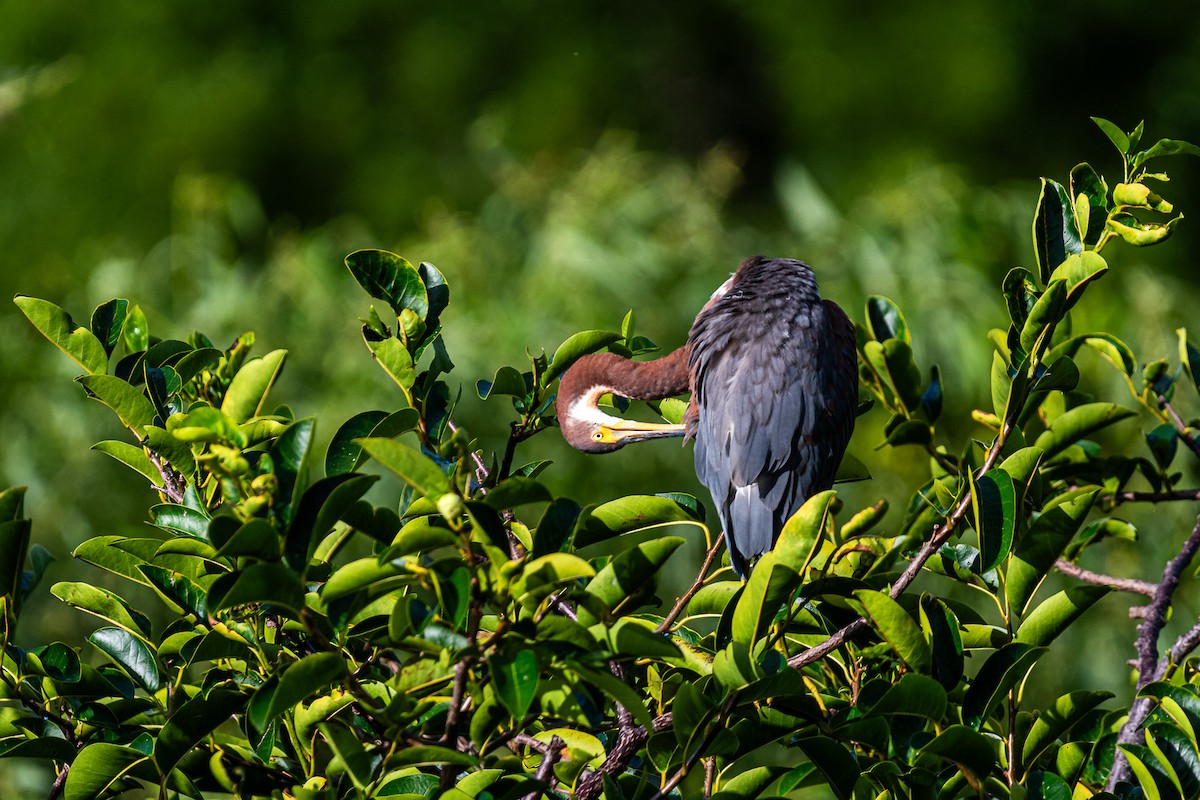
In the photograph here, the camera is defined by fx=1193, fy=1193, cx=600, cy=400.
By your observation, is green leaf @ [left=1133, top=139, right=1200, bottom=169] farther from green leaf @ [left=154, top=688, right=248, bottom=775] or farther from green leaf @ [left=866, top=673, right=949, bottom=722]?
green leaf @ [left=154, top=688, right=248, bottom=775]

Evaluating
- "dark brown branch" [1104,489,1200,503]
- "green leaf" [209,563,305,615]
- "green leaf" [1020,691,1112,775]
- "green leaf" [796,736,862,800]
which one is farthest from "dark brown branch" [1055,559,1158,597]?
"green leaf" [209,563,305,615]

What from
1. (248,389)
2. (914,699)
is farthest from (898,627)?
(248,389)

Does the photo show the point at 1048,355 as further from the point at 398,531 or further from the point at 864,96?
the point at 864,96

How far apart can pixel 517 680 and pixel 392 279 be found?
0.56 m

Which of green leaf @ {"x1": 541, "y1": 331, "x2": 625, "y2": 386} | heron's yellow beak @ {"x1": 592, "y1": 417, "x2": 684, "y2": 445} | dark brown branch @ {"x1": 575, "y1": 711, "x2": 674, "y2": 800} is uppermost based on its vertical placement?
green leaf @ {"x1": 541, "y1": 331, "x2": 625, "y2": 386}

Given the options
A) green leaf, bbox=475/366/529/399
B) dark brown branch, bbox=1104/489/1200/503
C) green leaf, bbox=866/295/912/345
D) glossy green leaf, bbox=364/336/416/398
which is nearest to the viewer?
glossy green leaf, bbox=364/336/416/398

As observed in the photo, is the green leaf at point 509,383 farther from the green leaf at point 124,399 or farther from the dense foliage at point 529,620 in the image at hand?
the green leaf at point 124,399

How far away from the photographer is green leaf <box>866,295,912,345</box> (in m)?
1.73

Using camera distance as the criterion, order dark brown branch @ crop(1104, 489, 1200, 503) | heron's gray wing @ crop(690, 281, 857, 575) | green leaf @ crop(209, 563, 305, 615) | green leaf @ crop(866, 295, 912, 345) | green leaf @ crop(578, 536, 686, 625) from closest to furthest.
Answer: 1. green leaf @ crop(209, 563, 305, 615)
2. green leaf @ crop(578, 536, 686, 625)
3. dark brown branch @ crop(1104, 489, 1200, 503)
4. green leaf @ crop(866, 295, 912, 345)
5. heron's gray wing @ crop(690, 281, 857, 575)

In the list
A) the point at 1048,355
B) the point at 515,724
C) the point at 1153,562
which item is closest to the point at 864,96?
the point at 1153,562

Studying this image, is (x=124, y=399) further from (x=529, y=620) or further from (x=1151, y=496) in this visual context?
(x=1151, y=496)

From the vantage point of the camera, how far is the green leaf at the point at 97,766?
3.88 feet

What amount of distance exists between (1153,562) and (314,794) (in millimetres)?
3272

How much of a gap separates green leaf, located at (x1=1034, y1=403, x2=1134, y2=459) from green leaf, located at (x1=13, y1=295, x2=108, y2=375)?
1.12 metres
